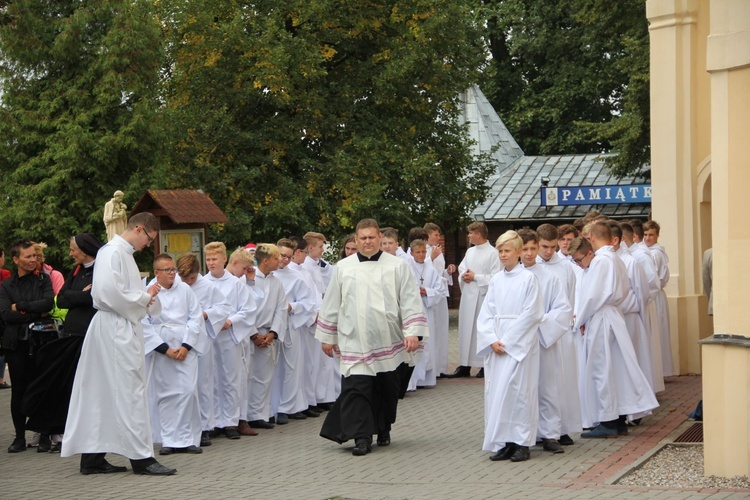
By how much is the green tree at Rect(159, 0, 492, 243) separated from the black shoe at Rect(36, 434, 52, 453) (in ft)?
45.4

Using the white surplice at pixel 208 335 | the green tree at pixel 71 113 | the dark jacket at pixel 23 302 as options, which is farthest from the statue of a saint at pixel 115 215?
the white surplice at pixel 208 335

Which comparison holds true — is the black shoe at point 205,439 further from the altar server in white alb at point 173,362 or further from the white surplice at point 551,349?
the white surplice at point 551,349

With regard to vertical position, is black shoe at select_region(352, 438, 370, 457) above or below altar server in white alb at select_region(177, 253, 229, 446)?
below

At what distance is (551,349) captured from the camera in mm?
10891

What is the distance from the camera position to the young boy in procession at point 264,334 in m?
12.9

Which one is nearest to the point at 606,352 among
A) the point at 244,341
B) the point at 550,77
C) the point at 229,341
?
the point at 244,341

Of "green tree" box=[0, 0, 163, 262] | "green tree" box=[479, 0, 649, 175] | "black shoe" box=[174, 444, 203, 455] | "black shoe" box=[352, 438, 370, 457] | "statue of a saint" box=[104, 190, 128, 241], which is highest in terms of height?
"green tree" box=[479, 0, 649, 175]

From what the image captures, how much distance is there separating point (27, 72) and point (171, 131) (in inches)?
118

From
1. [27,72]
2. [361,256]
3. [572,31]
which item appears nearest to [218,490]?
[361,256]

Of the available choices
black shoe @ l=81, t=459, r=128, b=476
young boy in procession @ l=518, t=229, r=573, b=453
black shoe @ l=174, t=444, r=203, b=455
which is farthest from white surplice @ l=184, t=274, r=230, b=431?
young boy in procession @ l=518, t=229, r=573, b=453

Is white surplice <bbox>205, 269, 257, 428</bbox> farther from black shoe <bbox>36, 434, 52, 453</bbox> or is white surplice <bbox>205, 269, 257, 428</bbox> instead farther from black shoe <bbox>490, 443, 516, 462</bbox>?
black shoe <bbox>490, 443, 516, 462</bbox>

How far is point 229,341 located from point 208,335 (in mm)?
359

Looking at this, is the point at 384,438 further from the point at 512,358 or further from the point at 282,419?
the point at 282,419

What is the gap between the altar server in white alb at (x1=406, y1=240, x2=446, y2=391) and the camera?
54.0 feet
